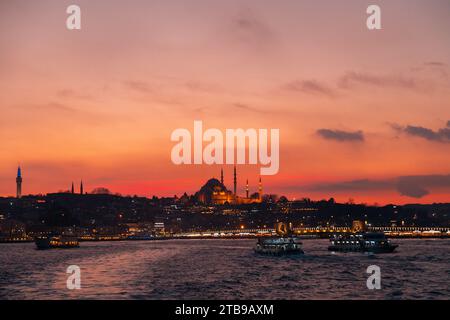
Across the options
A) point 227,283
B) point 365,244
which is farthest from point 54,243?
point 227,283

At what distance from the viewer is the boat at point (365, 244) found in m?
115

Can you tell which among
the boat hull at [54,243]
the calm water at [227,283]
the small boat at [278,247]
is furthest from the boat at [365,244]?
the boat hull at [54,243]

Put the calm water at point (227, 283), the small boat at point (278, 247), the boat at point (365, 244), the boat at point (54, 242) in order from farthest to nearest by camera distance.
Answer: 1. the boat at point (54, 242)
2. the boat at point (365, 244)
3. the small boat at point (278, 247)
4. the calm water at point (227, 283)

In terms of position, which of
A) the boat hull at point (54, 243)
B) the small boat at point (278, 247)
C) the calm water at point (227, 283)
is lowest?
the boat hull at point (54, 243)

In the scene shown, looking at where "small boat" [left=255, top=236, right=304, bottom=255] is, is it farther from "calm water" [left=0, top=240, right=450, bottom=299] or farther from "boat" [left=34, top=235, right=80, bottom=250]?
"boat" [left=34, top=235, right=80, bottom=250]

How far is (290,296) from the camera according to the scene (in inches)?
1770

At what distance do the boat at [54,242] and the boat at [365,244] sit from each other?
2822 inches

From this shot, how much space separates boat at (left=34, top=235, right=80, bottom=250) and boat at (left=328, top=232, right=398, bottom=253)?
71672 mm

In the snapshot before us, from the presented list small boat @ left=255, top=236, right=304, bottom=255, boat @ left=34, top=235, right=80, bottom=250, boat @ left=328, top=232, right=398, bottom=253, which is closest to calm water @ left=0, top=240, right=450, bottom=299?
small boat @ left=255, top=236, right=304, bottom=255

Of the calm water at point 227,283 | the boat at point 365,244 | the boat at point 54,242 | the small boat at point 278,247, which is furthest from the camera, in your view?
the boat at point 54,242

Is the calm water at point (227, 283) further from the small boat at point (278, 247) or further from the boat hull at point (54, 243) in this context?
the boat hull at point (54, 243)
